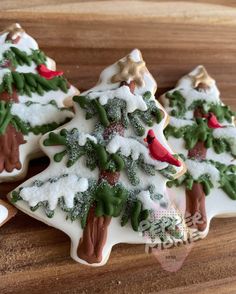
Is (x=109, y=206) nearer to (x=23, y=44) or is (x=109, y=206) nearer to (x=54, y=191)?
(x=54, y=191)

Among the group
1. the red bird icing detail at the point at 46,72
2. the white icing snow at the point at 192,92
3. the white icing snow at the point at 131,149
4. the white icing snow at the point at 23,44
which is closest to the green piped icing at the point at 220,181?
the white icing snow at the point at 131,149

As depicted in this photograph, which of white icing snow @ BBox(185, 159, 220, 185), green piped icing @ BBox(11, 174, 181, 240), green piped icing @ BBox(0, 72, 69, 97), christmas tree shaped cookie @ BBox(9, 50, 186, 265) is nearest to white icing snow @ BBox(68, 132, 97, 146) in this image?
christmas tree shaped cookie @ BBox(9, 50, 186, 265)

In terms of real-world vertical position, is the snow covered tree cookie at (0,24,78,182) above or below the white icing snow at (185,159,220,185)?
above

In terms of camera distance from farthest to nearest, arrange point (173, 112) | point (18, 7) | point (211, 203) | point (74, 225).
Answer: point (18, 7), point (173, 112), point (211, 203), point (74, 225)

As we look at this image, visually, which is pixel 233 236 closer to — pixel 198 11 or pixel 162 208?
pixel 162 208

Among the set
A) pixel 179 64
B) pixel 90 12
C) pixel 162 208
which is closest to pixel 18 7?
pixel 90 12

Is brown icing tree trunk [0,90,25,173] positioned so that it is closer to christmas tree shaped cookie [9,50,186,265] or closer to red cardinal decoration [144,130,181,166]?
christmas tree shaped cookie [9,50,186,265]

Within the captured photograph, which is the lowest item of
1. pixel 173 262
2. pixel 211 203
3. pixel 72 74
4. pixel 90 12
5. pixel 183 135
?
pixel 173 262
